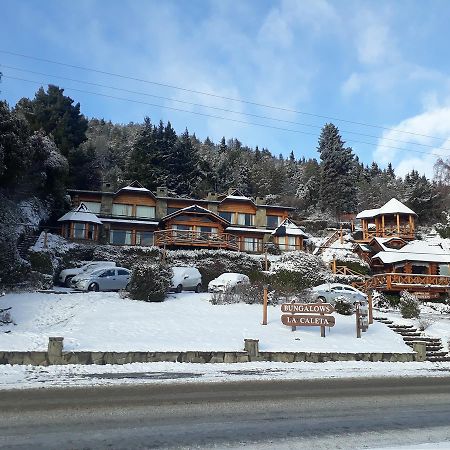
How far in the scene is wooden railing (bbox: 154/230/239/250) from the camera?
40.5 meters

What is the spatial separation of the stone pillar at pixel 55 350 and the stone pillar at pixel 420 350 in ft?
45.1

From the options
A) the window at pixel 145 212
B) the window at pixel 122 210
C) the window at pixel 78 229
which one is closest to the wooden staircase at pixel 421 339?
the window at pixel 78 229

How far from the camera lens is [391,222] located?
169ft

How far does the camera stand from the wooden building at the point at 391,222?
49.3 metres

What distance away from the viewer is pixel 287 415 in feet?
29.5

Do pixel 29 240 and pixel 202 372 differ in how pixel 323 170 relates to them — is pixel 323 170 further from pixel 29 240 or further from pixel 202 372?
pixel 202 372

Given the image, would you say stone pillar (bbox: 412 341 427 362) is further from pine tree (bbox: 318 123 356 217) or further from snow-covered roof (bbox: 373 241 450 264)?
pine tree (bbox: 318 123 356 217)

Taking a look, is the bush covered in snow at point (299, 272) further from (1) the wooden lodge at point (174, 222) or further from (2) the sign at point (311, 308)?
(2) the sign at point (311, 308)

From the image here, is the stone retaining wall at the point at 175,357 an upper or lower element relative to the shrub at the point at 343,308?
lower

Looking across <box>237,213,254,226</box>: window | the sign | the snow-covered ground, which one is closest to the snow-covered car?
the snow-covered ground

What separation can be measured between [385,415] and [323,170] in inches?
2461

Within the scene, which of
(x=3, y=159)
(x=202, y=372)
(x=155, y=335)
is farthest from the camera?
(x=3, y=159)

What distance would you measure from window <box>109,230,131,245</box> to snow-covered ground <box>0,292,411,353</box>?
22.1 m

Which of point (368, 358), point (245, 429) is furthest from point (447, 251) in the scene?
point (245, 429)
